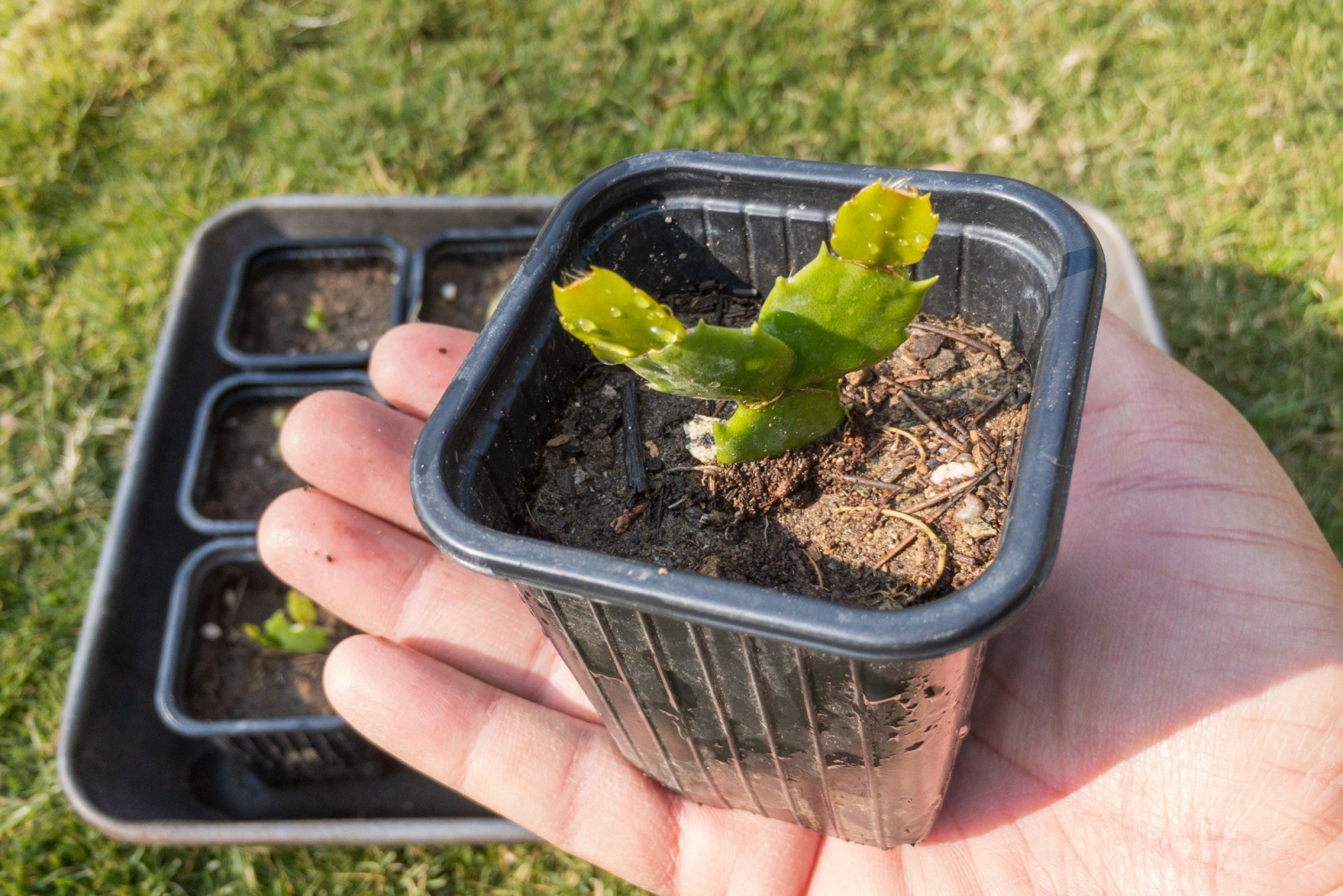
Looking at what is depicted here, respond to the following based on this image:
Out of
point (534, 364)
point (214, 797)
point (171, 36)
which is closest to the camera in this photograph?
point (534, 364)

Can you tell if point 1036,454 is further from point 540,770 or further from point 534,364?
point 540,770

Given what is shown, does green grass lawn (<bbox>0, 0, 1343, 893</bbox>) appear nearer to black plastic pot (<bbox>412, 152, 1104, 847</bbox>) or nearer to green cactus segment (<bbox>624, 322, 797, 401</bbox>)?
black plastic pot (<bbox>412, 152, 1104, 847</bbox>)

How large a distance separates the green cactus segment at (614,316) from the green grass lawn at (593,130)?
1.84m

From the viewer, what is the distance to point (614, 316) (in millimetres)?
915

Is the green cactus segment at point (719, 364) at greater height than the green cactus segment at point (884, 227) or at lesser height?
lesser

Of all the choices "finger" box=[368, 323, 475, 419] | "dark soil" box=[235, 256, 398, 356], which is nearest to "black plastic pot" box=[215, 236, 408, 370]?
"dark soil" box=[235, 256, 398, 356]

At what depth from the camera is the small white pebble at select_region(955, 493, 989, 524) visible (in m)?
1.11

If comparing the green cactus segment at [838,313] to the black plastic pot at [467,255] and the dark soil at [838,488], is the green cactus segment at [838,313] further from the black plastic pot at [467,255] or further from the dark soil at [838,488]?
the black plastic pot at [467,255]

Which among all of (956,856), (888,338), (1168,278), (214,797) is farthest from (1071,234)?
(214,797)

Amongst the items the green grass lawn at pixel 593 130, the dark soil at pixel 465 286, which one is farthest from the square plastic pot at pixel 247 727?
the dark soil at pixel 465 286

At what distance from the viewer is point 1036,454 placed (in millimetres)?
969

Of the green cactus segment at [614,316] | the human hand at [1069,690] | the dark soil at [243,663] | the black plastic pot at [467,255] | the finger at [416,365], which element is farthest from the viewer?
the black plastic pot at [467,255]

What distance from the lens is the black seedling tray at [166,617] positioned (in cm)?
187

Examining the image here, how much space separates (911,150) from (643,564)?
2094 mm
